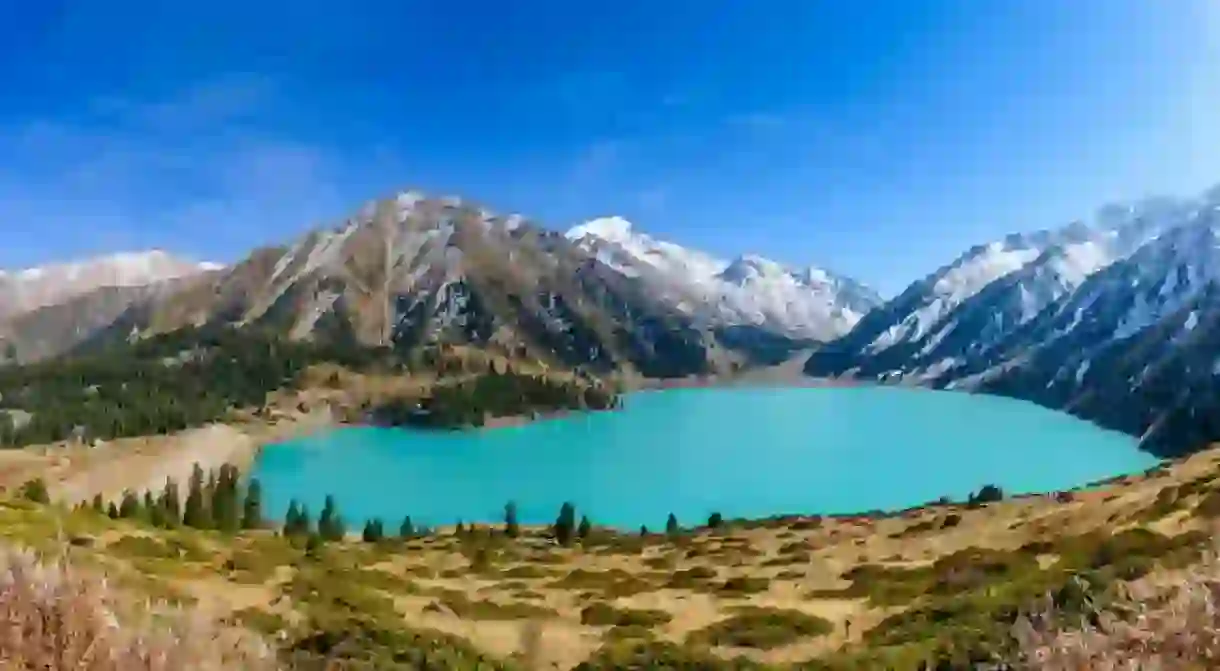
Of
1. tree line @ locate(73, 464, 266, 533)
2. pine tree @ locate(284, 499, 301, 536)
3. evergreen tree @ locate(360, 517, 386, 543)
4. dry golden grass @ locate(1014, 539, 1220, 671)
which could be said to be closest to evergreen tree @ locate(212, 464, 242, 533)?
tree line @ locate(73, 464, 266, 533)

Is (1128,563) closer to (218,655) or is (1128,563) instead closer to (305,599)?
(218,655)

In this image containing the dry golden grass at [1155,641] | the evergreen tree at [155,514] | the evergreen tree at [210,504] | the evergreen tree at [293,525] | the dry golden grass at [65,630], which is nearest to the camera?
the dry golden grass at [65,630]

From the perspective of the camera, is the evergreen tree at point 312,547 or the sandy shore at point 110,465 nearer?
the evergreen tree at point 312,547

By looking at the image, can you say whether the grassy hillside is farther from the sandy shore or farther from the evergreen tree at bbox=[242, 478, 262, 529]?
the sandy shore

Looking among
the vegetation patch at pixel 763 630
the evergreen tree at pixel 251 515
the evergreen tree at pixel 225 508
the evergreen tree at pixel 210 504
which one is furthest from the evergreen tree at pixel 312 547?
the vegetation patch at pixel 763 630

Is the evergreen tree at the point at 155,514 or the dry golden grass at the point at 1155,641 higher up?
the dry golden grass at the point at 1155,641

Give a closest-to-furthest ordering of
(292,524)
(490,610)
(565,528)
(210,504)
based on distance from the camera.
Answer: (490,610), (292,524), (565,528), (210,504)

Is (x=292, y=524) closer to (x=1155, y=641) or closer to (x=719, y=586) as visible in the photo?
(x=719, y=586)

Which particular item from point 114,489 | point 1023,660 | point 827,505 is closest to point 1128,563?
point 1023,660

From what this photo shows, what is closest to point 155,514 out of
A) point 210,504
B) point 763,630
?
point 210,504

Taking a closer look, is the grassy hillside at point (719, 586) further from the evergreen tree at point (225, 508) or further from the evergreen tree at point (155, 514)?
the evergreen tree at point (225, 508)

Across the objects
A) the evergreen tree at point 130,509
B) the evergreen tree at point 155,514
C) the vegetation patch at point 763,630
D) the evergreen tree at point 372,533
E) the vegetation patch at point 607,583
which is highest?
the vegetation patch at point 763,630

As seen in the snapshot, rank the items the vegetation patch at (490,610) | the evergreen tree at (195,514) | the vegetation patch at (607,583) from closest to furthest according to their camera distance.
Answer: the vegetation patch at (490,610) → the vegetation patch at (607,583) → the evergreen tree at (195,514)

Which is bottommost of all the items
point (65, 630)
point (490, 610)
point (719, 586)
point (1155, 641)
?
point (719, 586)
